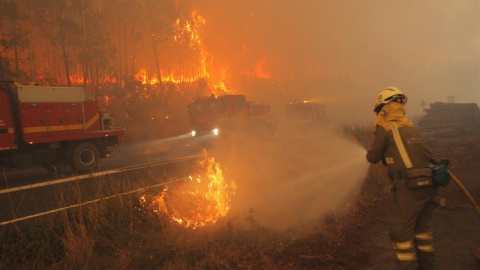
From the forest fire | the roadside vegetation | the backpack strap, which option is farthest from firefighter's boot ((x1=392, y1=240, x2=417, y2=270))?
the forest fire

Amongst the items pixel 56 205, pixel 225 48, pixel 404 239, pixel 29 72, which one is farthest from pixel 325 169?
pixel 225 48

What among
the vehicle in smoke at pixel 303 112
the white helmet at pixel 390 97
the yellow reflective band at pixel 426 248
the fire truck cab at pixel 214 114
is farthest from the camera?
the vehicle in smoke at pixel 303 112

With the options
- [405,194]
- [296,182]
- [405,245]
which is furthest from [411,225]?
[296,182]

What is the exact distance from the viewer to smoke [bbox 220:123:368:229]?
6.03m

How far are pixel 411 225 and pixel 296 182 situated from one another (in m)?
4.83

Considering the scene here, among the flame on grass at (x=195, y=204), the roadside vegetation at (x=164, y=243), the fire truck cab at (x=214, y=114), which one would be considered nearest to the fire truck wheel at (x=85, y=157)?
the roadside vegetation at (x=164, y=243)

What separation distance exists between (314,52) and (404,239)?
73589 millimetres

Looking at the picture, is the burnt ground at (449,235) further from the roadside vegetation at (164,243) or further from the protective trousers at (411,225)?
the protective trousers at (411,225)

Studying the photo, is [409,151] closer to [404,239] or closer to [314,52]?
[404,239]

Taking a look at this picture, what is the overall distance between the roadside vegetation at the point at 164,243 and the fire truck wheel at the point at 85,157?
595 cm

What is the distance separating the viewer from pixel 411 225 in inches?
122

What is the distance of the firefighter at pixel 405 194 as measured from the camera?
3.10 metres

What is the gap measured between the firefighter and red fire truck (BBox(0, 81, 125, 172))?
1073 centimetres

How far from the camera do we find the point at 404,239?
3.12m
